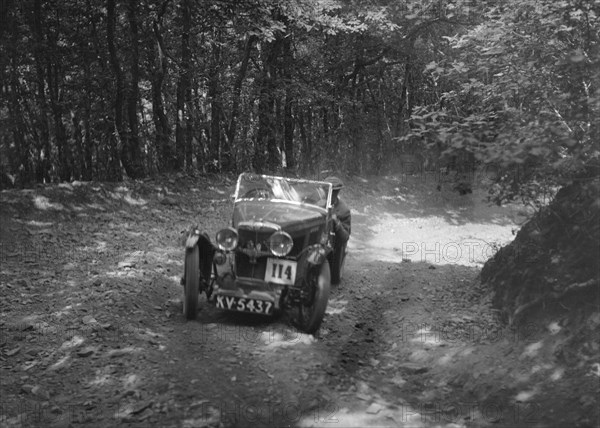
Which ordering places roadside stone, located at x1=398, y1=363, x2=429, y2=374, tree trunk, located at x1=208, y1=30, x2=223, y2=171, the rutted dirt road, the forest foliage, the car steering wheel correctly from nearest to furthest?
1. the rutted dirt road
2. roadside stone, located at x1=398, y1=363, x2=429, y2=374
3. the forest foliage
4. the car steering wheel
5. tree trunk, located at x1=208, y1=30, x2=223, y2=171

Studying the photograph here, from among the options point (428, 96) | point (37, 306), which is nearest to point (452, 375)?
point (37, 306)

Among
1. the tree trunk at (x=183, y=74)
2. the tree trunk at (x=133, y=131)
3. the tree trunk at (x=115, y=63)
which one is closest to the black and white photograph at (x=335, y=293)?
the tree trunk at (x=133, y=131)

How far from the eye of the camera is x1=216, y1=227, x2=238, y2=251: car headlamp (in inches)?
246

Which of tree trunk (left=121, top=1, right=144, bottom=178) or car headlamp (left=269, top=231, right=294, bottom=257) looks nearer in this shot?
car headlamp (left=269, top=231, right=294, bottom=257)

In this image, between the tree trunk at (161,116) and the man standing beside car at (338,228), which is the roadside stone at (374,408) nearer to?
the man standing beside car at (338,228)

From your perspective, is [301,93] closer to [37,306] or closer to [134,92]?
[134,92]

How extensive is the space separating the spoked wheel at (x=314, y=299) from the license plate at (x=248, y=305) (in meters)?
0.53

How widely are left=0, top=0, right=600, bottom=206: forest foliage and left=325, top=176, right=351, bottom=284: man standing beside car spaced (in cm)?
217

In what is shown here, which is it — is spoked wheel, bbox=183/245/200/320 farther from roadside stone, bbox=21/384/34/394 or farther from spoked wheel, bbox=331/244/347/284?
spoked wheel, bbox=331/244/347/284

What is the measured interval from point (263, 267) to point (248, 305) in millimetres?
559

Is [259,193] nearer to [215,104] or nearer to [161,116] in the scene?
[161,116]

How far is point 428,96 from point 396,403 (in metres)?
22.3

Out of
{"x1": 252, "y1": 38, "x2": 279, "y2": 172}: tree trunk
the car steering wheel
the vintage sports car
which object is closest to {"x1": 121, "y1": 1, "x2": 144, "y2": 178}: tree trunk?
{"x1": 252, "y1": 38, "x2": 279, "y2": 172}: tree trunk

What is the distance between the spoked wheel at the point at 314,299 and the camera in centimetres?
618
